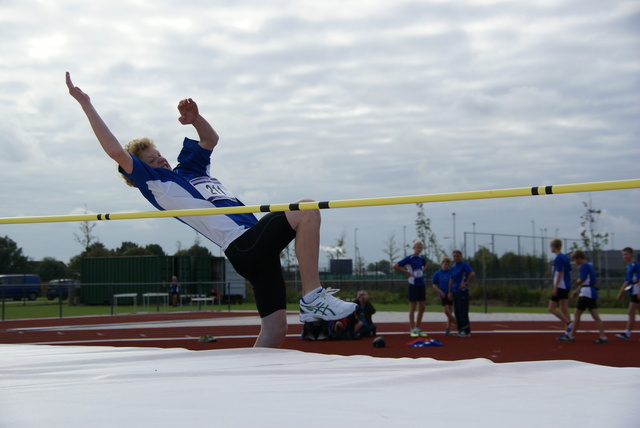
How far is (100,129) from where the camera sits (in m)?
3.13

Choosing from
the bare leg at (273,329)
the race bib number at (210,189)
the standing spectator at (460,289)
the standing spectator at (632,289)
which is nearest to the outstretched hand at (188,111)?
the race bib number at (210,189)

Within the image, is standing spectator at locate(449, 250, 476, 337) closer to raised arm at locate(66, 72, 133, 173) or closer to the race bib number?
the race bib number

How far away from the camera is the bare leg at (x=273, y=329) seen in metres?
3.61

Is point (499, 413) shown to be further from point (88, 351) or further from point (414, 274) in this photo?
point (414, 274)

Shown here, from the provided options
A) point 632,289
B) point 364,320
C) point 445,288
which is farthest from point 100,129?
point 632,289

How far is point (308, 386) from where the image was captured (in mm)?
2480

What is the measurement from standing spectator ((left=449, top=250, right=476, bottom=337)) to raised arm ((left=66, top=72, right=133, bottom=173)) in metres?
6.88

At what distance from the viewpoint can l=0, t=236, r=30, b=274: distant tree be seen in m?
38.0

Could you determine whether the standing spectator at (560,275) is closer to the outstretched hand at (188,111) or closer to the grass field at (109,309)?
the outstretched hand at (188,111)

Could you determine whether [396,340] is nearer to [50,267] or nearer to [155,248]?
[155,248]

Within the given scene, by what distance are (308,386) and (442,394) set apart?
491 millimetres

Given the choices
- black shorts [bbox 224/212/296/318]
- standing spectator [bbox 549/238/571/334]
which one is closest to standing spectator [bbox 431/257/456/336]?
standing spectator [bbox 549/238/571/334]

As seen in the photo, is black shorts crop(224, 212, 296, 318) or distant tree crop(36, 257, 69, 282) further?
distant tree crop(36, 257, 69, 282)

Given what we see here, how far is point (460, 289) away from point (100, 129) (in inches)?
283
